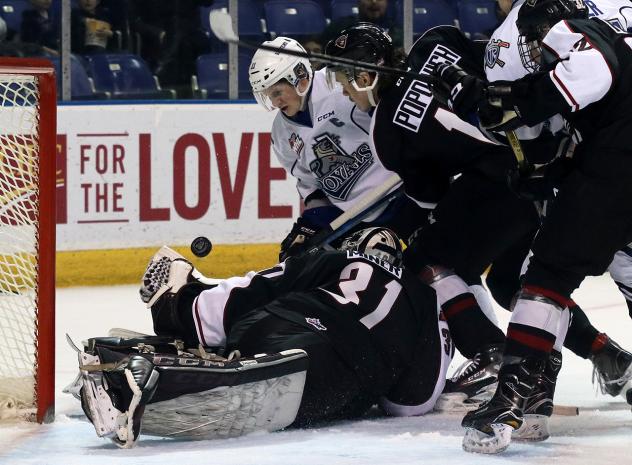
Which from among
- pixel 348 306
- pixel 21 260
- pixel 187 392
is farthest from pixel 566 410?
pixel 21 260

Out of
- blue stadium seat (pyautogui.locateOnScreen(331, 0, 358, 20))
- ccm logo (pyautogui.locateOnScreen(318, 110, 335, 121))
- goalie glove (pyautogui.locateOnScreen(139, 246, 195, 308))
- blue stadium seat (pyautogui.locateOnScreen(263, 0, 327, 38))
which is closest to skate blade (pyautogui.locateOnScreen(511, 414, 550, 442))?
goalie glove (pyautogui.locateOnScreen(139, 246, 195, 308))

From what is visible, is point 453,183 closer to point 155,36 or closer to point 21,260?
point 21,260

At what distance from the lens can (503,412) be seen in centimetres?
326

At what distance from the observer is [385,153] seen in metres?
3.91

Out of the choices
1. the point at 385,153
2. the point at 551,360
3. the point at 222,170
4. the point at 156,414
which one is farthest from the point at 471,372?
the point at 222,170

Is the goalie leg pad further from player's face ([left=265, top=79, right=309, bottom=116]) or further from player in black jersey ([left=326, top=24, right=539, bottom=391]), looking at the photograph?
player's face ([left=265, top=79, right=309, bottom=116])

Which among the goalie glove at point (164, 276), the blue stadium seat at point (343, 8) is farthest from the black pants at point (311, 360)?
the blue stadium seat at point (343, 8)

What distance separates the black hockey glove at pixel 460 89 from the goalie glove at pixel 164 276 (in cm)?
78

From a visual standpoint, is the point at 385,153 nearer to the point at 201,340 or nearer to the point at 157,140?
the point at 201,340

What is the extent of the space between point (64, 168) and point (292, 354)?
8.81ft

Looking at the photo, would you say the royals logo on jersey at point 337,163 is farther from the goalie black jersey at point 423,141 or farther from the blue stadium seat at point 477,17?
the blue stadium seat at point 477,17

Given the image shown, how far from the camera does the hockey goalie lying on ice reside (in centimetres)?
324

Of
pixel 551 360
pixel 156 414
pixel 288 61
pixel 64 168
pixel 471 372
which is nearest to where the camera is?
pixel 156 414

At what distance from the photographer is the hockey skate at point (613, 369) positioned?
3.86 meters
